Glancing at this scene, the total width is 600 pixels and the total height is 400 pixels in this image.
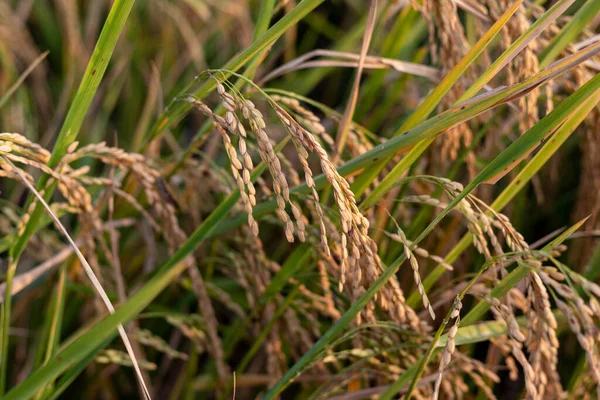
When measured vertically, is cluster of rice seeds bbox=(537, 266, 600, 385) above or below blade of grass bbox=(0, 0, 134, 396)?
below

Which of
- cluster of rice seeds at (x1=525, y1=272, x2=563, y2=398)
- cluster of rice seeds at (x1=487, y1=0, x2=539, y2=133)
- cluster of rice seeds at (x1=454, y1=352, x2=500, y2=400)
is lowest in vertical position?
cluster of rice seeds at (x1=454, y1=352, x2=500, y2=400)

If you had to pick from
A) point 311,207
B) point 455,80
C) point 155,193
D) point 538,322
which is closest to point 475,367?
point 538,322

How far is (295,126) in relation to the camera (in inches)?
30.4

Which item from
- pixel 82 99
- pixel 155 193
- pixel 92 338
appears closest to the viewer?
pixel 92 338

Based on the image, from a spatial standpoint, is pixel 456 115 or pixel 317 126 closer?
pixel 456 115

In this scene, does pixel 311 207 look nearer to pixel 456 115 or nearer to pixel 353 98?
pixel 353 98

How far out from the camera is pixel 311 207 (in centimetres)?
117

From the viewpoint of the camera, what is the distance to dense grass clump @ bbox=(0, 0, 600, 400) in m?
0.89

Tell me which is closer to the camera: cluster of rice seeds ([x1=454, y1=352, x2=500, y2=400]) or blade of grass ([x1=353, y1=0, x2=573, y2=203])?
blade of grass ([x1=353, y1=0, x2=573, y2=203])

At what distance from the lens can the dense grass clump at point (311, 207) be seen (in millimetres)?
890

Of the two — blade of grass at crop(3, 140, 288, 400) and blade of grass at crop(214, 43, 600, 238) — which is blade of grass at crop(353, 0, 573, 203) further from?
blade of grass at crop(3, 140, 288, 400)

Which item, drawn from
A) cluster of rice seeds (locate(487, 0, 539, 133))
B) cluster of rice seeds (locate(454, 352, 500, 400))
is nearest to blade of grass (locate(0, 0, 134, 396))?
cluster of rice seeds (locate(487, 0, 539, 133))

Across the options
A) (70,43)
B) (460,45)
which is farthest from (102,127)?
(460,45)

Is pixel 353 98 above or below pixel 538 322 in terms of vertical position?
above
